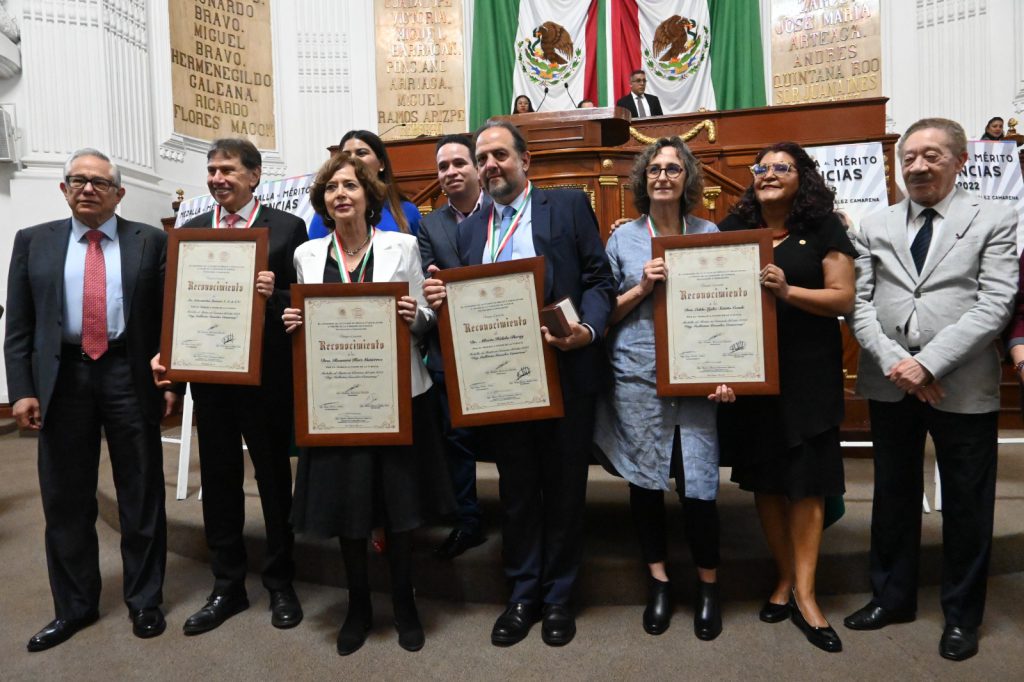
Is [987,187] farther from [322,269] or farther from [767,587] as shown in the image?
[322,269]

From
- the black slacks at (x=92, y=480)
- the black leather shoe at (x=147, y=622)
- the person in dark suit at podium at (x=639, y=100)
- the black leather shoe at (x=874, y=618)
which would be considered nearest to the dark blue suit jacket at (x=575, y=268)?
the black leather shoe at (x=874, y=618)

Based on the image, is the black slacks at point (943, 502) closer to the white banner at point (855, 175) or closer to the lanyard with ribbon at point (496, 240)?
the lanyard with ribbon at point (496, 240)

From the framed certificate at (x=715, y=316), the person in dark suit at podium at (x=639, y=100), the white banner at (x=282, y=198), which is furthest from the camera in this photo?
the person in dark suit at podium at (x=639, y=100)

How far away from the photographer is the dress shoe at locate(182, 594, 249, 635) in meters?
2.42

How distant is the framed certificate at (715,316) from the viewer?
2100 mm

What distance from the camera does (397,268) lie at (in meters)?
2.21

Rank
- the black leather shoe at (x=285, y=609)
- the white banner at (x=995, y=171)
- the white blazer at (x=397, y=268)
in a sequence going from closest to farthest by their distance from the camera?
the white blazer at (x=397, y=268) → the black leather shoe at (x=285, y=609) → the white banner at (x=995, y=171)

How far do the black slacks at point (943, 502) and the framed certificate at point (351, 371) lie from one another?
4.95ft

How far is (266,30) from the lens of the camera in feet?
28.9

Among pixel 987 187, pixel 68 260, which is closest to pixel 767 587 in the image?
pixel 68 260

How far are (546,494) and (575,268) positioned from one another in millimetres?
721

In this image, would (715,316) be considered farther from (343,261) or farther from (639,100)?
(639,100)

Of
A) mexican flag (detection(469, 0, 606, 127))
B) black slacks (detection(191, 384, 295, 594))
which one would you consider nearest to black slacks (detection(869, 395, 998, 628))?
black slacks (detection(191, 384, 295, 594))

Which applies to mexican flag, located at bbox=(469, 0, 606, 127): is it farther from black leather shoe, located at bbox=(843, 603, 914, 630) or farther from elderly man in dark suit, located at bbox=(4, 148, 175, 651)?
black leather shoe, located at bbox=(843, 603, 914, 630)
